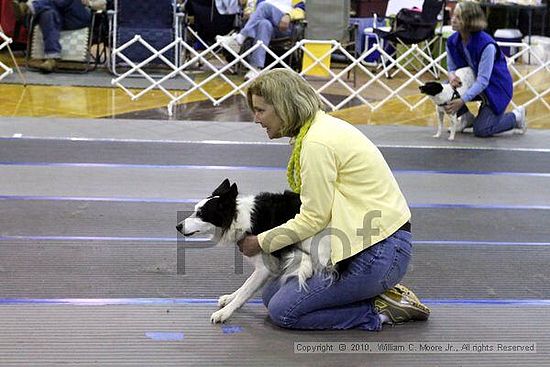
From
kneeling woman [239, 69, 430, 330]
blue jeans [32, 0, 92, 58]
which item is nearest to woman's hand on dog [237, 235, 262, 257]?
kneeling woman [239, 69, 430, 330]

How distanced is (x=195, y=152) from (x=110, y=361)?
338 cm

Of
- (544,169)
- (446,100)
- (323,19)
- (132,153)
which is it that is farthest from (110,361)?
(323,19)

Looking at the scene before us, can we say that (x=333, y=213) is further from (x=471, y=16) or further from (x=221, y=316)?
(x=471, y=16)

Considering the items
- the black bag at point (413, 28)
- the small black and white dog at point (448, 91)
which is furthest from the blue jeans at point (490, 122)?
the black bag at point (413, 28)

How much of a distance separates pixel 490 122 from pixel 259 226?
4426 millimetres

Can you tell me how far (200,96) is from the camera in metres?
8.55

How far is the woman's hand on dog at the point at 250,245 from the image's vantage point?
9.16 ft

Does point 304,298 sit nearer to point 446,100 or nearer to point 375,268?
point 375,268

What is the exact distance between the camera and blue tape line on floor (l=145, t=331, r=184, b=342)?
279 cm

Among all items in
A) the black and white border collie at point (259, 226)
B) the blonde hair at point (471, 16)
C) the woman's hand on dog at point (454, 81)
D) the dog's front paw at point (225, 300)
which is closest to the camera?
the black and white border collie at point (259, 226)

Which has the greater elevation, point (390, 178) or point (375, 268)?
point (390, 178)

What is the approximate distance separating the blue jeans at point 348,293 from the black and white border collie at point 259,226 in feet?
0.15

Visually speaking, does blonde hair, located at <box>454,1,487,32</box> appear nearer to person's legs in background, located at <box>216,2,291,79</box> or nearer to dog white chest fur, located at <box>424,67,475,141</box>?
dog white chest fur, located at <box>424,67,475,141</box>

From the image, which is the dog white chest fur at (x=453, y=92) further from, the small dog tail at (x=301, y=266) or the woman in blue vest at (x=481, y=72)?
the small dog tail at (x=301, y=266)
